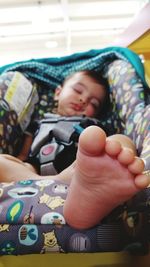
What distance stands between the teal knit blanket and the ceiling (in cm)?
166

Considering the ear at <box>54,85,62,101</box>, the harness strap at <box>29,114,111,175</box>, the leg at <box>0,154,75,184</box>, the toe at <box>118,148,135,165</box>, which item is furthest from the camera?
the ear at <box>54,85,62,101</box>

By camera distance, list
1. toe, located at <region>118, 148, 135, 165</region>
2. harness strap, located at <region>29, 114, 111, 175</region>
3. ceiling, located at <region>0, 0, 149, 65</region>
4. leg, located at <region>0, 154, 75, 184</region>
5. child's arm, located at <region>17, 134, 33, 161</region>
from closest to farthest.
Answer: toe, located at <region>118, 148, 135, 165</region>
leg, located at <region>0, 154, 75, 184</region>
harness strap, located at <region>29, 114, 111, 175</region>
child's arm, located at <region>17, 134, 33, 161</region>
ceiling, located at <region>0, 0, 149, 65</region>

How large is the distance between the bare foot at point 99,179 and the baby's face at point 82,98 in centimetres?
66

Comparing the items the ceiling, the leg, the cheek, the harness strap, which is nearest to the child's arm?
the harness strap

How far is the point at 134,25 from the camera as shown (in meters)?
1.28

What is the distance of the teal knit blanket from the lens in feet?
4.20

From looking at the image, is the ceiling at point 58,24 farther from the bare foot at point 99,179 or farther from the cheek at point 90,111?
the bare foot at point 99,179

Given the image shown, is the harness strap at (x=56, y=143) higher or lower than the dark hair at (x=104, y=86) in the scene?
lower

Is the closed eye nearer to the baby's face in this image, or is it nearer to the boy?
the baby's face

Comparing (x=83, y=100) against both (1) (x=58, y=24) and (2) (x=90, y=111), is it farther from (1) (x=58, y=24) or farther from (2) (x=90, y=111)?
(1) (x=58, y=24)

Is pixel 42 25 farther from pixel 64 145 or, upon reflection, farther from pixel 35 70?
pixel 64 145

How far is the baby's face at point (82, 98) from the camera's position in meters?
1.14

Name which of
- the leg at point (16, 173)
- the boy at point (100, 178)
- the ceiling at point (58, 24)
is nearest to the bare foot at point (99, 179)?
the boy at point (100, 178)

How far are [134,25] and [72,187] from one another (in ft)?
3.04
